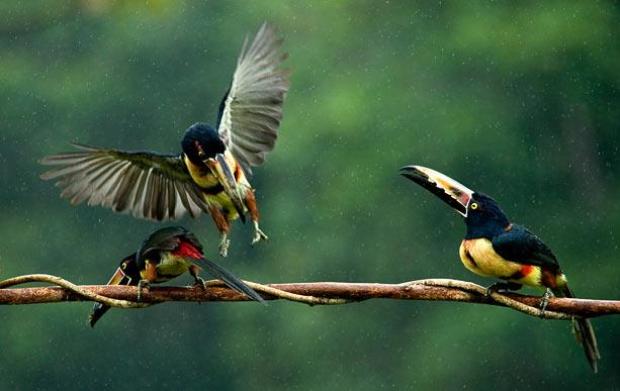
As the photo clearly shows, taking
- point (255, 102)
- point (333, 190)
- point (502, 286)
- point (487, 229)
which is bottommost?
point (502, 286)

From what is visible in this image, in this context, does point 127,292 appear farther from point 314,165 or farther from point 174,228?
point 314,165

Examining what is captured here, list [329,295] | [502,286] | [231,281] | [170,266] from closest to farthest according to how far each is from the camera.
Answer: [329,295]
[231,281]
[502,286]
[170,266]

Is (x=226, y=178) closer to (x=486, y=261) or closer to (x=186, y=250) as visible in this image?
(x=186, y=250)

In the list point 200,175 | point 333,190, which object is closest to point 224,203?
point 200,175

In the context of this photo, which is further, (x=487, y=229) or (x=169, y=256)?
(x=169, y=256)

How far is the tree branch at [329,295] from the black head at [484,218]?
0.26m

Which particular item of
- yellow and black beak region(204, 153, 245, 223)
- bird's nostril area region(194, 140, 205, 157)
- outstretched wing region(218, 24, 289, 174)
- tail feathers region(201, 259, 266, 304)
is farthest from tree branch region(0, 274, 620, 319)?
outstretched wing region(218, 24, 289, 174)

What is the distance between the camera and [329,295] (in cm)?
242

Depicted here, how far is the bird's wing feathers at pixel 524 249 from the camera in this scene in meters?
2.69

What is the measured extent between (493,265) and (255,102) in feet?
3.31

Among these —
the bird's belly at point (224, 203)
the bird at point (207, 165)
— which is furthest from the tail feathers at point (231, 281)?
the bird's belly at point (224, 203)

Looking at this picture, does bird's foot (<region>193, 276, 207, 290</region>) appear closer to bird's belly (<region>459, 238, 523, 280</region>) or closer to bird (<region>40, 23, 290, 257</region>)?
bird (<region>40, 23, 290, 257</region>)

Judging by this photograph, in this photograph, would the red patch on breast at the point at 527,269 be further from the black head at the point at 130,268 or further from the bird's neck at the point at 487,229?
the black head at the point at 130,268

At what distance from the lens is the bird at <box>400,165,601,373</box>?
8.86 ft
